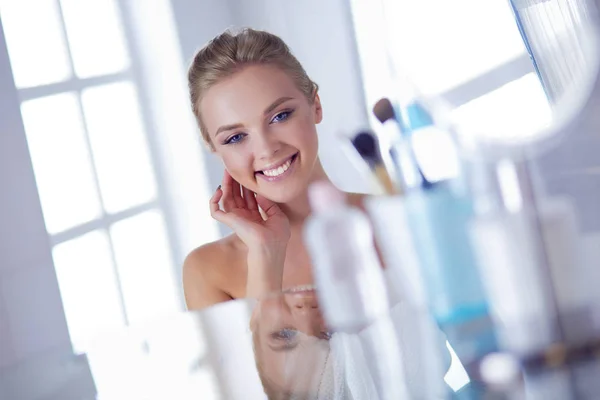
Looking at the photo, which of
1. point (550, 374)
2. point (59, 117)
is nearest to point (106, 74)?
point (59, 117)

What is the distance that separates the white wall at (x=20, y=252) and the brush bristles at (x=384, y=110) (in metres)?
0.29

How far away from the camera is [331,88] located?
0.59 meters

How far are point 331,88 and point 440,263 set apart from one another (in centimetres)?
16

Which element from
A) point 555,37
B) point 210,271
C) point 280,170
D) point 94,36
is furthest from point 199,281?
point 555,37

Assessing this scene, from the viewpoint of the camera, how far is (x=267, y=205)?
2.02 feet

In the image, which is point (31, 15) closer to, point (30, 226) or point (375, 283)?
point (30, 226)

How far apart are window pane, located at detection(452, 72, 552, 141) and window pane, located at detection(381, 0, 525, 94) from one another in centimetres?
2

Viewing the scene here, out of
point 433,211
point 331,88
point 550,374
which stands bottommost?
point 550,374

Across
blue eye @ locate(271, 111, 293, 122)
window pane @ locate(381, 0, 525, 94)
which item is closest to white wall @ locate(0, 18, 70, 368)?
blue eye @ locate(271, 111, 293, 122)

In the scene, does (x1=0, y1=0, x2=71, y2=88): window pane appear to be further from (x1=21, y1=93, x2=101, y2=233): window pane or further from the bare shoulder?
the bare shoulder

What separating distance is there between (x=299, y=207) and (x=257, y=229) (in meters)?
0.04

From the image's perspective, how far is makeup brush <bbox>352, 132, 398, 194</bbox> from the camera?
1.93 ft

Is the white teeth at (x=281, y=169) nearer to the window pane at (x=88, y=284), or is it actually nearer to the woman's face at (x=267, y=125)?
the woman's face at (x=267, y=125)

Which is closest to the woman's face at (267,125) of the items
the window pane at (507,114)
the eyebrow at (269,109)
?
the eyebrow at (269,109)
